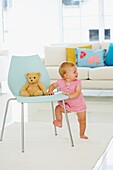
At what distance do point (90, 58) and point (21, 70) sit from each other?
2.38 m

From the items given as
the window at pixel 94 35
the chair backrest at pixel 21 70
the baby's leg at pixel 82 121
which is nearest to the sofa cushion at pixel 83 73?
the chair backrest at pixel 21 70

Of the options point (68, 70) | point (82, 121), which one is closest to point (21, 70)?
point (68, 70)

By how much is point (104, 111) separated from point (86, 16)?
397 centimetres

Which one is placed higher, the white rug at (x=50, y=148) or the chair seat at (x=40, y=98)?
the chair seat at (x=40, y=98)

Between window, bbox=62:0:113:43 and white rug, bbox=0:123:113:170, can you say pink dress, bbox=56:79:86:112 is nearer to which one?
white rug, bbox=0:123:113:170

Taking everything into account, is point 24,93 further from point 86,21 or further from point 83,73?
point 86,21

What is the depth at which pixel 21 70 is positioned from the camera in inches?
131

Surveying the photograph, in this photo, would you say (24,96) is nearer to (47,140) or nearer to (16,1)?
(47,140)

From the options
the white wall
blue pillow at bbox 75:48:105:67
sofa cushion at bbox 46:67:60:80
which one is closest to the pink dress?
sofa cushion at bbox 46:67:60:80

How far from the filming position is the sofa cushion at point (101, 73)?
5.17m

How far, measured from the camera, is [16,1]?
742cm

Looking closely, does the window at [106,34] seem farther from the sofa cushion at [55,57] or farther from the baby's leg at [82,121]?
the baby's leg at [82,121]

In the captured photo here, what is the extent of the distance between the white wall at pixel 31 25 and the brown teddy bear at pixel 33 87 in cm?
422

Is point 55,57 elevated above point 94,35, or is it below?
below
